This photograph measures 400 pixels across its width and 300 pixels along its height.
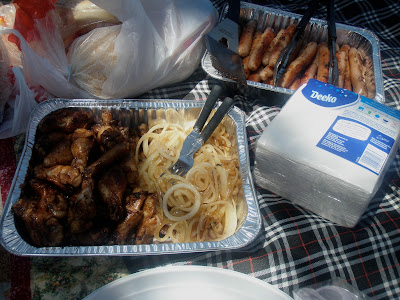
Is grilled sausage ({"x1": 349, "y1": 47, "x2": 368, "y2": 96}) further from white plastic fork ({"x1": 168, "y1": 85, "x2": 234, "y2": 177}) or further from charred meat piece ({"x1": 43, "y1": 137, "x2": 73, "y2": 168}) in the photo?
charred meat piece ({"x1": 43, "y1": 137, "x2": 73, "y2": 168})

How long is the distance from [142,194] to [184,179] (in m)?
0.27

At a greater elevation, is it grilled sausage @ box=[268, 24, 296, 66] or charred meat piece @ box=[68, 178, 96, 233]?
grilled sausage @ box=[268, 24, 296, 66]

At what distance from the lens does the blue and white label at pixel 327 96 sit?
193 centimetres

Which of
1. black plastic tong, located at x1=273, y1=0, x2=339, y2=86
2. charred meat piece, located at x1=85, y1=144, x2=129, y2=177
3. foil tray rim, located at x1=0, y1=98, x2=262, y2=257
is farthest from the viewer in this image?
black plastic tong, located at x1=273, y1=0, x2=339, y2=86

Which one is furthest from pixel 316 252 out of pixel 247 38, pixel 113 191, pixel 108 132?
pixel 247 38

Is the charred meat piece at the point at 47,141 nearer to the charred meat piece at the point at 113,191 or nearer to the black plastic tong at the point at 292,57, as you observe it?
the charred meat piece at the point at 113,191

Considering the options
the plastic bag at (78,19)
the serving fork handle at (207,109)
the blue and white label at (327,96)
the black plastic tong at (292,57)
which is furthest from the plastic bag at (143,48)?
the blue and white label at (327,96)

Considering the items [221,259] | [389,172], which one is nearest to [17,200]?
[221,259]

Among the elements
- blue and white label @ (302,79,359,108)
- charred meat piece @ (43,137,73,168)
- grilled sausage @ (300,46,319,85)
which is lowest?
charred meat piece @ (43,137,73,168)

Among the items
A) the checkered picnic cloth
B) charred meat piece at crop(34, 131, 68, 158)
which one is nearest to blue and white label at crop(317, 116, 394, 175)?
the checkered picnic cloth

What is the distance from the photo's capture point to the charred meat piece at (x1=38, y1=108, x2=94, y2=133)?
2.04 meters

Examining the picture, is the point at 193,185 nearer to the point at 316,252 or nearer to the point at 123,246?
the point at 123,246

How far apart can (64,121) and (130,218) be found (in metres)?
0.81

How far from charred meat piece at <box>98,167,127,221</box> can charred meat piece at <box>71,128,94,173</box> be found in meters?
0.17
